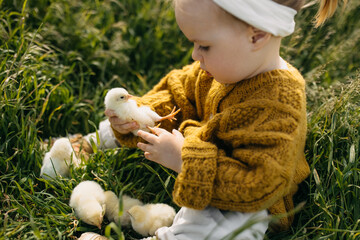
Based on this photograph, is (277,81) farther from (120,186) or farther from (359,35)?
(359,35)

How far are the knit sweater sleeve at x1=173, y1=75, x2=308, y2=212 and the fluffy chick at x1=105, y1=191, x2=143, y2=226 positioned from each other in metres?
0.45

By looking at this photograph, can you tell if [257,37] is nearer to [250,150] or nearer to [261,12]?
[261,12]

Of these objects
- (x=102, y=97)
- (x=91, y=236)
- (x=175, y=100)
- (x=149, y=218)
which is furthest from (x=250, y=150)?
(x=102, y=97)

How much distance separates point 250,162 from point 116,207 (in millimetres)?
825

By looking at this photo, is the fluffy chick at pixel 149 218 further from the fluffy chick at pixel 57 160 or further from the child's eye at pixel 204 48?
the child's eye at pixel 204 48

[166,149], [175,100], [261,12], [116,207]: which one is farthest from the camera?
[175,100]

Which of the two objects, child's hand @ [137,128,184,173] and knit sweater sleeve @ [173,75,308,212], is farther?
child's hand @ [137,128,184,173]

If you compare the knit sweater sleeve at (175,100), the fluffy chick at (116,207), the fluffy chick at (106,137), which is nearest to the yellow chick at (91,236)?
the fluffy chick at (116,207)

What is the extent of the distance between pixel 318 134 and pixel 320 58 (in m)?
1.11

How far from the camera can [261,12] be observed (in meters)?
1.55

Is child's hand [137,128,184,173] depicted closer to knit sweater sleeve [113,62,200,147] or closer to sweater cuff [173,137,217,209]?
sweater cuff [173,137,217,209]

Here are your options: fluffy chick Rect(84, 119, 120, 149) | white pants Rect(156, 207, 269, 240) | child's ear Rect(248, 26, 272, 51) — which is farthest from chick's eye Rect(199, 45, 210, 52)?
fluffy chick Rect(84, 119, 120, 149)

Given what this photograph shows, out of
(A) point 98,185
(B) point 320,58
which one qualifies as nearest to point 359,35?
(B) point 320,58

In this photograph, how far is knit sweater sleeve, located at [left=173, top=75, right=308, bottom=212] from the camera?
164cm
